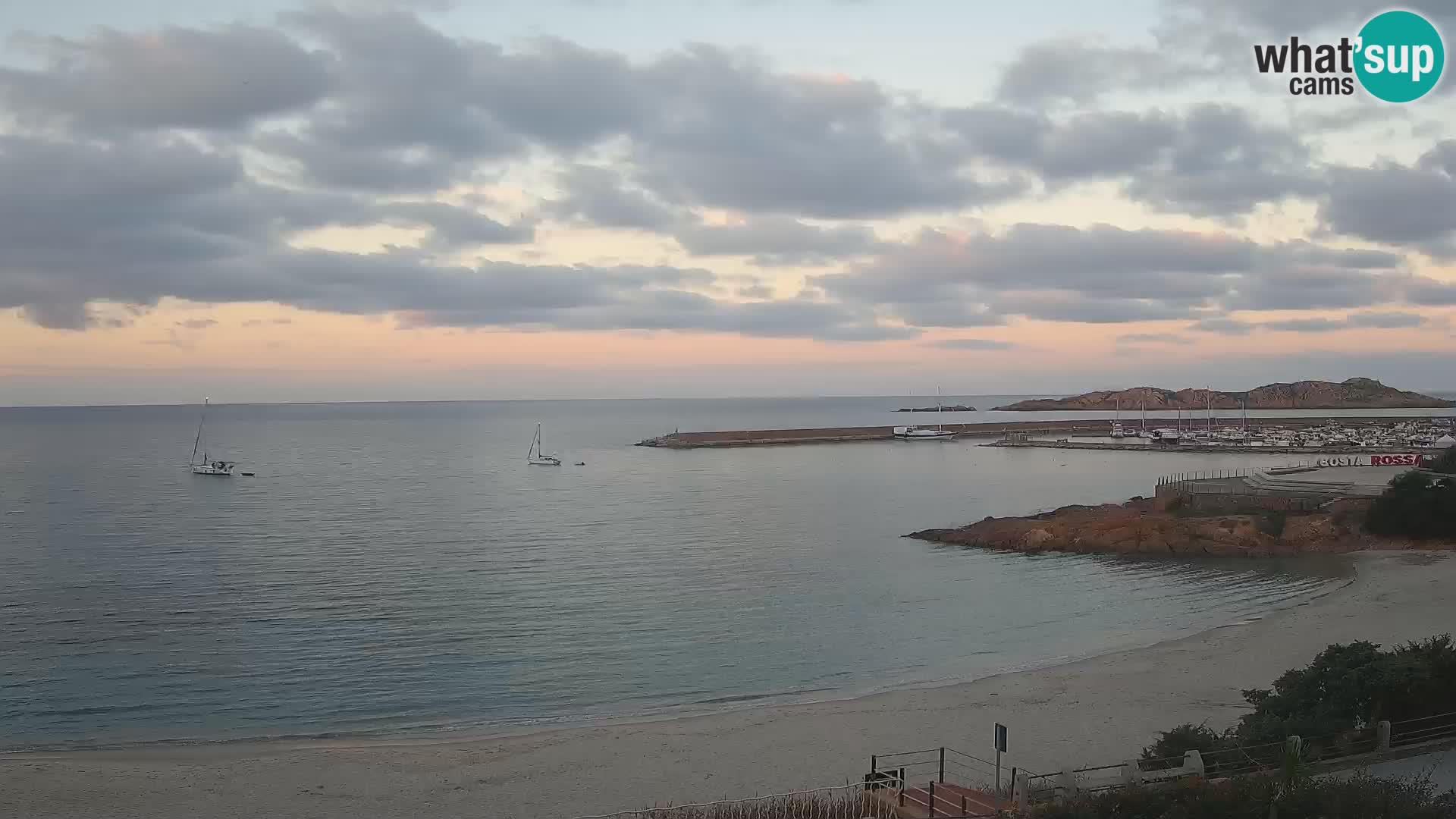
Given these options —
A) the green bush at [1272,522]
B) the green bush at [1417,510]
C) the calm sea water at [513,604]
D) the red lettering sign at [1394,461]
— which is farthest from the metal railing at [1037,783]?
the red lettering sign at [1394,461]

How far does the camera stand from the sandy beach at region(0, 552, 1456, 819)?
17703 millimetres

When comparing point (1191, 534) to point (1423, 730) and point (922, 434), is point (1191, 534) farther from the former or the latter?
point (922, 434)

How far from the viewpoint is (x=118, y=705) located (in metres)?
24.3

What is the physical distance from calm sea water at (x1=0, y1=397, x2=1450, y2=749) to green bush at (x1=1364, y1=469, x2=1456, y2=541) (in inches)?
229

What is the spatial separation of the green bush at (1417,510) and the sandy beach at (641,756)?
78.9 ft

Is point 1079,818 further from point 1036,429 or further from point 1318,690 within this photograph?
point 1036,429

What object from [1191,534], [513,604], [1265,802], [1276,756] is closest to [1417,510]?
[1191,534]

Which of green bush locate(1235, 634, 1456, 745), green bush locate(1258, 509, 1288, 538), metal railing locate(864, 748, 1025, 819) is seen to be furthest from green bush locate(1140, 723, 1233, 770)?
green bush locate(1258, 509, 1288, 538)

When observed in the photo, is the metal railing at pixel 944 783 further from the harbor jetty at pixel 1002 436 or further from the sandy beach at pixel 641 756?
the harbor jetty at pixel 1002 436

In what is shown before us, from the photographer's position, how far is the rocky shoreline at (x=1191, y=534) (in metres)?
46.2

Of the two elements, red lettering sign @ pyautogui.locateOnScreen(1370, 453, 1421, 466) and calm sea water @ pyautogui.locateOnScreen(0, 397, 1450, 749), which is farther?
red lettering sign @ pyautogui.locateOnScreen(1370, 453, 1421, 466)

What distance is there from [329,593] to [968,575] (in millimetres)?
25989

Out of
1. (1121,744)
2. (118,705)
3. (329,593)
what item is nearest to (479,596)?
(329,593)

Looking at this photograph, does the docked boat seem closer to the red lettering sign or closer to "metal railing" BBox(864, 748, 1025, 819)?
the red lettering sign
